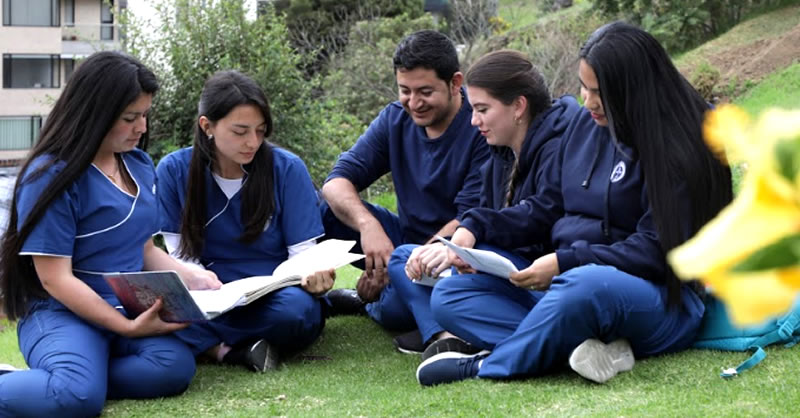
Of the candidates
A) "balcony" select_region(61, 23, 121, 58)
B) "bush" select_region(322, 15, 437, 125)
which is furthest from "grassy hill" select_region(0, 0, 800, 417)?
"balcony" select_region(61, 23, 121, 58)

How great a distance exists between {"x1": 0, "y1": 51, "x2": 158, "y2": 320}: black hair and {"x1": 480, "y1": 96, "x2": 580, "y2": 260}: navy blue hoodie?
1490 millimetres

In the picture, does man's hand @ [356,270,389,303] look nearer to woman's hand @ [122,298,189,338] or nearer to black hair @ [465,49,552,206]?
black hair @ [465,49,552,206]

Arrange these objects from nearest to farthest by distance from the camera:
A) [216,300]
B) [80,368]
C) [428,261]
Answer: [80,368]
[216,300]
[428,261]

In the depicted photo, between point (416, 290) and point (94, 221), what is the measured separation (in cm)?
134

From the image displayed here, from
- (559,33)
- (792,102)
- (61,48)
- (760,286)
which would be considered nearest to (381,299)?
(760,286)

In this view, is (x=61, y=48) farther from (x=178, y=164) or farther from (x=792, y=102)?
(x=178, y=164)

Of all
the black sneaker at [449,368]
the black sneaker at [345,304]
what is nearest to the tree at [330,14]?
the black sneaker at [345,304]

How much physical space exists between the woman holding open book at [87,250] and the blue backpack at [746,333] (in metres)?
1.92

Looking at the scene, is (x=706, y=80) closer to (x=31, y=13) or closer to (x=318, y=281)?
(x=318, y=281)

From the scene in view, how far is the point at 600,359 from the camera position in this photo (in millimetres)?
3537

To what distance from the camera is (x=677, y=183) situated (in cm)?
348

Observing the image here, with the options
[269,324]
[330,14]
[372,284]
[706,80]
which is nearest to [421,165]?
[372,284]

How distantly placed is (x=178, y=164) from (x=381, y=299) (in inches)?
44.0

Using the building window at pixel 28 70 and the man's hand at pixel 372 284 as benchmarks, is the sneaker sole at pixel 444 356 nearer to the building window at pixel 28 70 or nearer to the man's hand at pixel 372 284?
the man's hand at pixel 372 284
